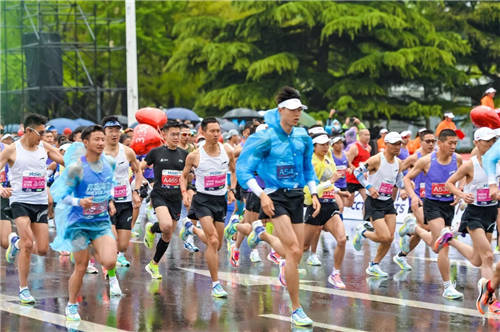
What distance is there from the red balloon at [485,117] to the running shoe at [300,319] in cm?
417

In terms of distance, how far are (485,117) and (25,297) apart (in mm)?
6259

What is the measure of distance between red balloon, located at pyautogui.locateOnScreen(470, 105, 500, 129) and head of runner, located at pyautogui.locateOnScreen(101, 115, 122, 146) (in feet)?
15.3

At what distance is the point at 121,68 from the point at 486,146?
39.0 metres

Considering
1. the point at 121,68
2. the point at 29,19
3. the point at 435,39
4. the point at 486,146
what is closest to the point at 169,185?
the point at 486,146

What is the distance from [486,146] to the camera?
435 inches

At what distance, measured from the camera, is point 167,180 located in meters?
12.9

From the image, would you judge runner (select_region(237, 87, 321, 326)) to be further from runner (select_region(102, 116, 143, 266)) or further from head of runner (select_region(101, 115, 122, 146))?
runner (select_region(102, 116, 143, 266))

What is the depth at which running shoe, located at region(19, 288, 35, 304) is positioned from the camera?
10773 mm

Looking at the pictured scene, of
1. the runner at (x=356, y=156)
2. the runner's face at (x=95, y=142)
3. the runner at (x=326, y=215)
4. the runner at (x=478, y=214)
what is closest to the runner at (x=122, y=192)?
the runner at (x=326, y=215)

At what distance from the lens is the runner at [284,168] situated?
951 centimetres

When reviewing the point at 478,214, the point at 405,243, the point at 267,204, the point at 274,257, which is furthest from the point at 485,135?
the point at 274,257

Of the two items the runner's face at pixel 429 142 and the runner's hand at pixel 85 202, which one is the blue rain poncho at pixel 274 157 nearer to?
the runner's hand at pixel 85 202

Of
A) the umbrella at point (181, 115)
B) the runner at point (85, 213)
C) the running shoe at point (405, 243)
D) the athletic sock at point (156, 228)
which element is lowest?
the running shoe at point (405, 243)

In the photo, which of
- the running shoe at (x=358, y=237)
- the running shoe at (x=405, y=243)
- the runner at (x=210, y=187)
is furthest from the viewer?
the running shoe at (x=358, y=237)
